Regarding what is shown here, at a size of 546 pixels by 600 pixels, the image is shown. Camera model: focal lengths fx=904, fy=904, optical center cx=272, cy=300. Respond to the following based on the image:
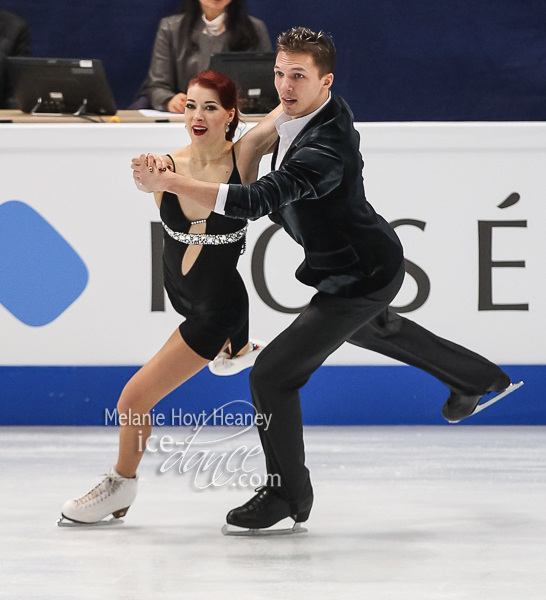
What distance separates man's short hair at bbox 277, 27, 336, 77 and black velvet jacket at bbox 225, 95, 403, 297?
9 cm

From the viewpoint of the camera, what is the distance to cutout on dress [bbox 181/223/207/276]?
244cm

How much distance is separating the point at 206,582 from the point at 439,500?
98 cm

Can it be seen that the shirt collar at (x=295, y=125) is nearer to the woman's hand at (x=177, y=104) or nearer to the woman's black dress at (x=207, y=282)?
the woman's black dress at (x=207, y=282)

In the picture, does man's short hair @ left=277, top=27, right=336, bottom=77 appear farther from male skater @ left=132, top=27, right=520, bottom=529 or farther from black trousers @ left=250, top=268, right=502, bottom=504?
black trousers @ left=250, top=268, right=502, bottom=504

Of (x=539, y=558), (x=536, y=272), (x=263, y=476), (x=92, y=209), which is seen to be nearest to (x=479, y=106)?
(x=536, y=272)

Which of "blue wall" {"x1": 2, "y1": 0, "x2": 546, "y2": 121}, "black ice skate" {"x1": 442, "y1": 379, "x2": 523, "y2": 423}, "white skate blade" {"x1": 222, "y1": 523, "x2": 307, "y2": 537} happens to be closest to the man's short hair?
"black ice skate" {"x1": 442, "y1": 379, "x2": 523, "y2": 423}

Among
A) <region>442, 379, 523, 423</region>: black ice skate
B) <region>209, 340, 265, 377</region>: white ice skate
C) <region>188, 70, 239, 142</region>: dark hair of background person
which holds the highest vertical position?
<region>188, 70, 239, 142</region>: dark hair of background person

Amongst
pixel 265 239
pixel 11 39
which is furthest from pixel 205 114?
pixel 11 39

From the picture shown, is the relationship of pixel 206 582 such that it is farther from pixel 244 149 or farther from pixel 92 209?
pixel 92 209

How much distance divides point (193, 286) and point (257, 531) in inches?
26.7

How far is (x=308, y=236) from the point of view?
2.26m

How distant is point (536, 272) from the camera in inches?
150

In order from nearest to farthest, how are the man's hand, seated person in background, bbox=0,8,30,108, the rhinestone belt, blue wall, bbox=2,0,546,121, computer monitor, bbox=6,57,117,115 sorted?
the man's hand < the rhinestone belt < computer monitor, bbox=6,57,117,115 < seated person in background, bbox=0,8,30,108 < blue wall, bbox=2,0,546,121

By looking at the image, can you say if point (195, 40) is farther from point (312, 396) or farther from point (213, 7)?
point (312, 396)
